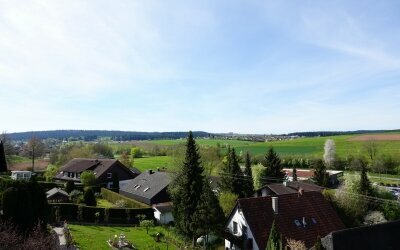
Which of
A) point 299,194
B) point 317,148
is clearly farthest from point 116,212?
point 317,148

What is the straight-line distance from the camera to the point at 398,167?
78.9 metres

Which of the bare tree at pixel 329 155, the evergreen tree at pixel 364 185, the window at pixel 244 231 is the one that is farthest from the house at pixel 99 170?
the bare tree at pixel 329 155

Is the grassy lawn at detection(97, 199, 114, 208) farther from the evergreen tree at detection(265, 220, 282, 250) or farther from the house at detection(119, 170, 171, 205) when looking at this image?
the evergreen tree at detection(265, 220, 282, 250)

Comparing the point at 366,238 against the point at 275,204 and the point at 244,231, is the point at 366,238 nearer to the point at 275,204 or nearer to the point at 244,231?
the point at 275,204

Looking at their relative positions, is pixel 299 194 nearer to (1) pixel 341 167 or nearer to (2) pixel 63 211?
(2) pixel 63 211

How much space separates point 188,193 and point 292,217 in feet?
33.1

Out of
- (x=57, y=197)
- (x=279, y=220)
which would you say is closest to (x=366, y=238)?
(x=279, y=220)

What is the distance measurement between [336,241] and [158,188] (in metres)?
31.1

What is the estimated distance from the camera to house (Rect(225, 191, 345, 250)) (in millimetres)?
29016

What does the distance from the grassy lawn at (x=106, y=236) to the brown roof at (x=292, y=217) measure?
314 inches

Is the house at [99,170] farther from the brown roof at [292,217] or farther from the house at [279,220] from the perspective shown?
the brown roof at [292,217]

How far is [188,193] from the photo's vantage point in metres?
35.4

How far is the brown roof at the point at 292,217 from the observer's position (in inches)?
1145

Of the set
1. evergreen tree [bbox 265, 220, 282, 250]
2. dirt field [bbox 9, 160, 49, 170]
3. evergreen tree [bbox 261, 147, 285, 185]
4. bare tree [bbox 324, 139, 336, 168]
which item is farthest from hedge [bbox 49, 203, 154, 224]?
bare tree [bbox 324, 139, 336, 168]
